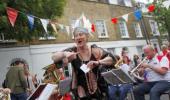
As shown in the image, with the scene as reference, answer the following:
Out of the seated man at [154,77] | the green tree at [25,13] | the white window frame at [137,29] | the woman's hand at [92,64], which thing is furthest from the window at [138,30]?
the woman's hand at [92,64]

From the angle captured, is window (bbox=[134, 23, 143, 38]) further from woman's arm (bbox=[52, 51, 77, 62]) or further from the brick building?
woman's arm (bbox=[52, 51, 77, 62])

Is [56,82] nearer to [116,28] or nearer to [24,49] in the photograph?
→ [24,49]

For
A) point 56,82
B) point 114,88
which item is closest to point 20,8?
point 114,88

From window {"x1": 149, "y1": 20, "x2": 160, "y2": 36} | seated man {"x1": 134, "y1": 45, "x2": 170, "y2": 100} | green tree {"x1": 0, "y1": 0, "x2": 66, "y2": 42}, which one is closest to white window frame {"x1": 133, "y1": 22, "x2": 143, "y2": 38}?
window {"x1": 149, "y1": 20, "x2": 160, "y2": 36}

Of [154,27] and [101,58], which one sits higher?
[101,58]

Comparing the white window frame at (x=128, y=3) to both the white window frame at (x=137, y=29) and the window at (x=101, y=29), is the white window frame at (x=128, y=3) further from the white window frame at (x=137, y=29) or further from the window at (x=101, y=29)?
the window at (x=101, y=29)

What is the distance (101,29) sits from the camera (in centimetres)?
2894

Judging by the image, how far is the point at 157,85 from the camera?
25.8 ft

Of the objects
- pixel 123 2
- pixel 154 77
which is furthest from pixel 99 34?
pixel 154 77

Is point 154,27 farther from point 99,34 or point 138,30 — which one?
point 99,34

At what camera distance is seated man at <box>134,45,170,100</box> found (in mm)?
7793

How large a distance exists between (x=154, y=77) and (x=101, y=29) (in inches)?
826

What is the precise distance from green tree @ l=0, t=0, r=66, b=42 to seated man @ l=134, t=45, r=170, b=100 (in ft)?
27.6

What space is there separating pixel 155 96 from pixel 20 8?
33.1ft
